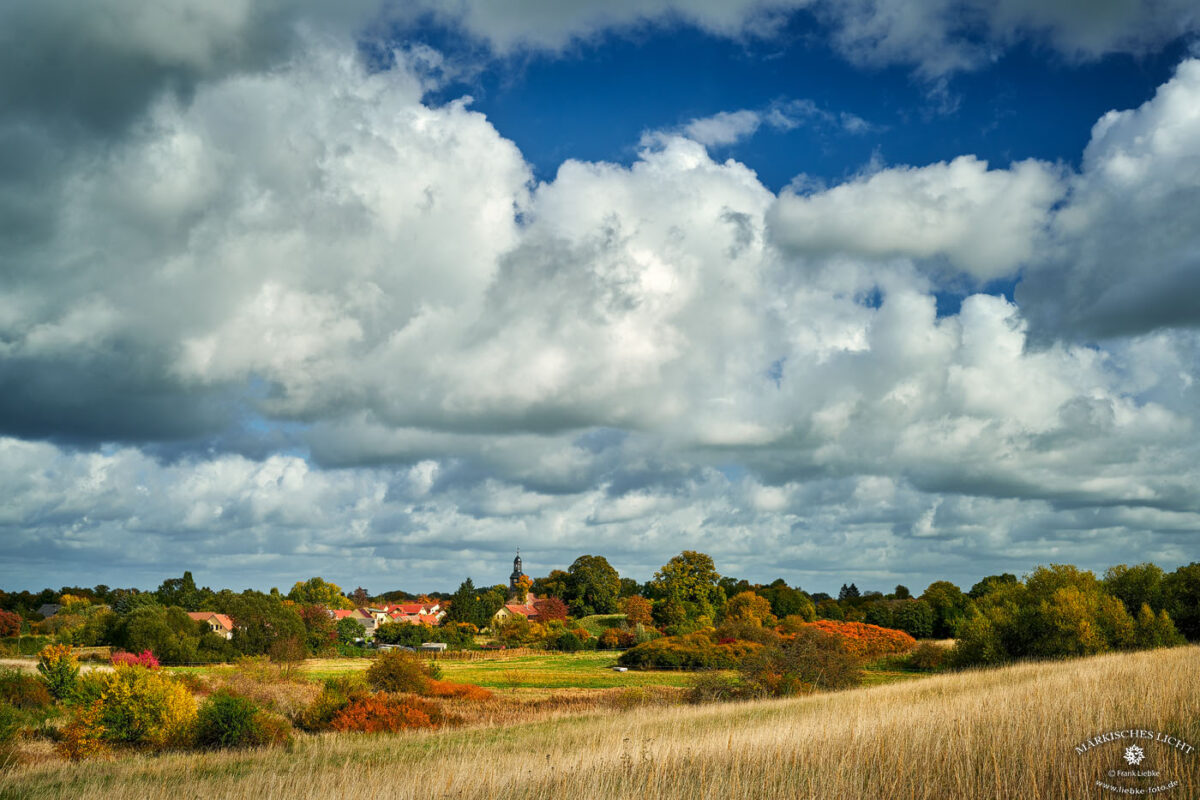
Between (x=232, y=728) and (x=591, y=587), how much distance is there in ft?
328

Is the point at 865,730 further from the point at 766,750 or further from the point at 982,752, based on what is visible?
the point at 982,752

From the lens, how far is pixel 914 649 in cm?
6738

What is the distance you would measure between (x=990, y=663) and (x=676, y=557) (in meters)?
50.0

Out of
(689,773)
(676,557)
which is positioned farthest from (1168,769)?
(676,557)

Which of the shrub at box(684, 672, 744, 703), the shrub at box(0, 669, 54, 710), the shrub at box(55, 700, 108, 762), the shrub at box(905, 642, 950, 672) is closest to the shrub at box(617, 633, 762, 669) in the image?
the shrub at box(905, 642, 950, 672)

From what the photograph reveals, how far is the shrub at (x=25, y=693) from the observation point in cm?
2923

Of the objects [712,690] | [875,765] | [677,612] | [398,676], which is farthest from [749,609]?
[875,765]

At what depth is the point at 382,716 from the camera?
28.4 meters

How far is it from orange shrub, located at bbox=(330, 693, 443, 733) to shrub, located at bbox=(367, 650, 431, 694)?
9.21m

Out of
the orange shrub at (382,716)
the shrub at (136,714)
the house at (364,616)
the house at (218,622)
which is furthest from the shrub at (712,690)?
the house at (364,616)

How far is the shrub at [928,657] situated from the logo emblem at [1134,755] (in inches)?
2249

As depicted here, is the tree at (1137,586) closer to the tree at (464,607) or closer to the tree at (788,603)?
the tree at (788,603)

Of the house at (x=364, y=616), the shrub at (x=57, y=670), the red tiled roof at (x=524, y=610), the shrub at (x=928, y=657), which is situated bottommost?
the house at (x=364, y=616)

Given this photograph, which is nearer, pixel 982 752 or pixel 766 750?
pixel 982 752
